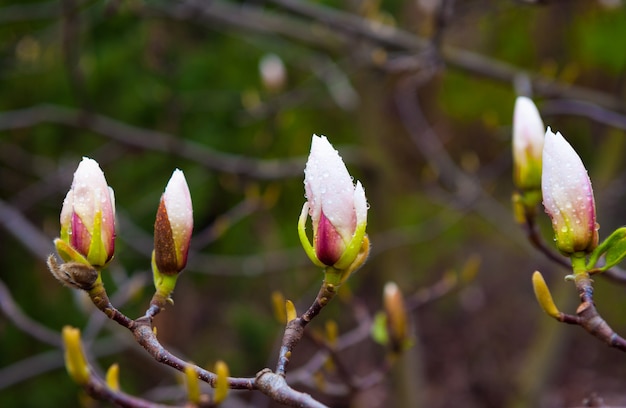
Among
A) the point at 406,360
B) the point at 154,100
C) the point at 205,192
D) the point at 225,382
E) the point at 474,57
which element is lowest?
the point at 225,382

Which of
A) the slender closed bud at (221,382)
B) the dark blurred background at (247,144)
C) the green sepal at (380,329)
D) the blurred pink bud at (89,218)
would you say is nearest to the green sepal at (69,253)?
the blurred pink bud at (89,218)

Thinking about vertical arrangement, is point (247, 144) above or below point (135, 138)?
above

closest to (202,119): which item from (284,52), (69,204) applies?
(284,52)

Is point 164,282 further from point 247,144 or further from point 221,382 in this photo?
point 247,144

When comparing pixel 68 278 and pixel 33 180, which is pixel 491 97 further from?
pixel 68 278

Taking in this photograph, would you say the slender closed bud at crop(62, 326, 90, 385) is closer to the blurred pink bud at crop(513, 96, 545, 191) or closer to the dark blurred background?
the blurred pink bud at crop(513, 96, 545, 191)

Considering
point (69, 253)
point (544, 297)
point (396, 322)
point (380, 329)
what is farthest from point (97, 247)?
point (380, 329)

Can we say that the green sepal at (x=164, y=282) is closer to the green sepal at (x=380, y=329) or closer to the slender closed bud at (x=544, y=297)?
the slender closed bud at (x=544, y=297)

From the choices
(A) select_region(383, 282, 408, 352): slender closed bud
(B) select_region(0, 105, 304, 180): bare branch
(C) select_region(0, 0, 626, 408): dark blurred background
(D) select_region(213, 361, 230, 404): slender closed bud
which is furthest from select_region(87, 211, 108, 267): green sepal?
(B) select_region(0, 105, 304, 180): bare branch
